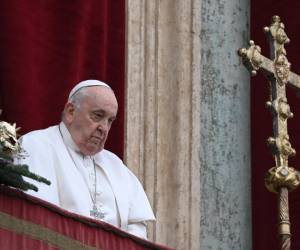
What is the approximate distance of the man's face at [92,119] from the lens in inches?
349

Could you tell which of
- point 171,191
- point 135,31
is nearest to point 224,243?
point 171,191

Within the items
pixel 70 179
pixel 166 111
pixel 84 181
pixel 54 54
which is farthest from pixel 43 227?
pixel 166 111

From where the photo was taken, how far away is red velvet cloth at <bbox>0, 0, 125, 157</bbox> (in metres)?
9.56

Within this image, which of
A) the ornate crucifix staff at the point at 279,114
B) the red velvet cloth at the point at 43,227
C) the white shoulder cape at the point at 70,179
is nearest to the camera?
the red velvet cloth at the point at 43,227

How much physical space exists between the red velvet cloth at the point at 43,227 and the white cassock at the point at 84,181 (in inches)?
17.0

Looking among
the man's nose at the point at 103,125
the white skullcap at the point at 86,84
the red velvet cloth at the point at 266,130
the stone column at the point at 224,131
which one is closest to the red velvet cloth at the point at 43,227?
the man's nose at the point at 103,125

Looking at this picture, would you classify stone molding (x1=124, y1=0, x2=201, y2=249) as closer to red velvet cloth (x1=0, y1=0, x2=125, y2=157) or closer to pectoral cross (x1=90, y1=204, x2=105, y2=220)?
red velvet cloth (x1=0, y1=0, x2=125, y2=157)

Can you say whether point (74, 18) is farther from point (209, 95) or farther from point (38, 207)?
point (38, 207)

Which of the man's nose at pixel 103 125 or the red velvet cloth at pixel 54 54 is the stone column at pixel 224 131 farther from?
the man's nose at pixel 103 125

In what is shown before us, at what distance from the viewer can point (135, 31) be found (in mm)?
10070

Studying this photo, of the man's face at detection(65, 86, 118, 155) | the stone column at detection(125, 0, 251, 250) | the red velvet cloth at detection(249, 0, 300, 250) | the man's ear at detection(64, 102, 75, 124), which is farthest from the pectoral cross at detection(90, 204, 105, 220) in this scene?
the red velvet cloth at detection(249, 0, 300, 250)

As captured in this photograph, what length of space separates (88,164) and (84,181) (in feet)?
0.47

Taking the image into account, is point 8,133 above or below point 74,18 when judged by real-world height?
below

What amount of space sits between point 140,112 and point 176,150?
0.86 feet
